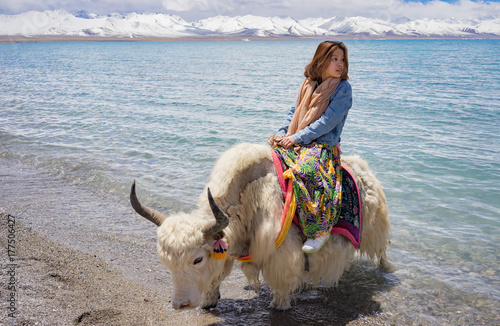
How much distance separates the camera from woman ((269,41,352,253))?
9.32 feet

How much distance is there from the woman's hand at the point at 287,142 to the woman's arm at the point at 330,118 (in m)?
0.05

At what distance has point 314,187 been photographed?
2873mm

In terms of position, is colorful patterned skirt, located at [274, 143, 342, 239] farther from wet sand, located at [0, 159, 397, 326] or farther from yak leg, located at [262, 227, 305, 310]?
wet sand, located at [0, 159, 397, 326]

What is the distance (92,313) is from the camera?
2.66m

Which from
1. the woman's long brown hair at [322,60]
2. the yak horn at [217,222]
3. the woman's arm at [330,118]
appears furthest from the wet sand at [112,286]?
the woman's long brown hair at [322,60]

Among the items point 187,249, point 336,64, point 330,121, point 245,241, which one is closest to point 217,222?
point 187,249

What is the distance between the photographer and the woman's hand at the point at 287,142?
298cm

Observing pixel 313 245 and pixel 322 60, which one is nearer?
pixel 313 245

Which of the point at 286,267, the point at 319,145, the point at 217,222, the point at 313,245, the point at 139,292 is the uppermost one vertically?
the point at 319,145

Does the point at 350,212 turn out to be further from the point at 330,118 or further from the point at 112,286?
the point at 112,286

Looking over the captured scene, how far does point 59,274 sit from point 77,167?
3802 mm

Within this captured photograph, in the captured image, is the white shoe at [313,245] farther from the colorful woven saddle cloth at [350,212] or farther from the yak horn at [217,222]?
the yak horn at [217,222]

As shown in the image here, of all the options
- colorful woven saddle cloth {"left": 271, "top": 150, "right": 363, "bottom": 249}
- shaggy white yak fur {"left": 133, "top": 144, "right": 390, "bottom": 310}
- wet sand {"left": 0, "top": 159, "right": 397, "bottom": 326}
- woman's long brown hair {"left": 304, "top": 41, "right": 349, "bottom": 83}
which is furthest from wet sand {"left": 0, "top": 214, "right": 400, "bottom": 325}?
woman's long brown hair {"left": 304, "top": 41, "right": 349, "bottom": 83}

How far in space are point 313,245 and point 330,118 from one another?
2.85ft
